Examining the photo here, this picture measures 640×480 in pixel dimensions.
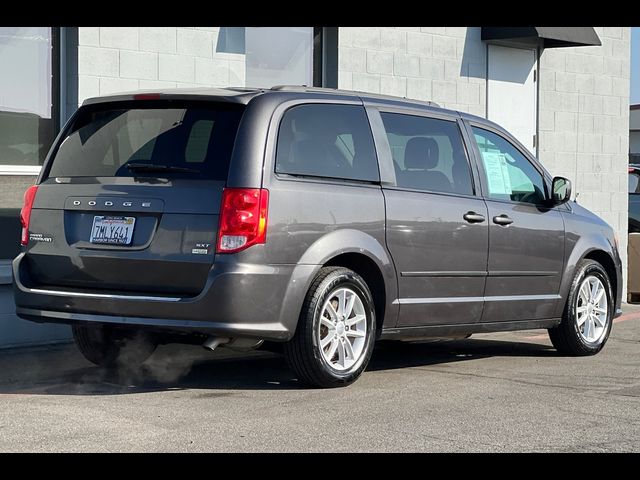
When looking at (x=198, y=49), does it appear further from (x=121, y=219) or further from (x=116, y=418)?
(x=116, y=418)

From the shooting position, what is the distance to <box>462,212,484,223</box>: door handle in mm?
8438

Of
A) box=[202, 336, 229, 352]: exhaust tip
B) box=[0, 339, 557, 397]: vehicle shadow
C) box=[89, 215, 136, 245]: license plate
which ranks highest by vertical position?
box=[89, 215, 136, 245]: license plate

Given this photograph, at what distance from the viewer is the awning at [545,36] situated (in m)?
13.7

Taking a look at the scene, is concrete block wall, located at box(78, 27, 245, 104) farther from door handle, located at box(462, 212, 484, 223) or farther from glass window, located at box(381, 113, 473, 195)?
door handle, located at box(462, 212, 484, 223)

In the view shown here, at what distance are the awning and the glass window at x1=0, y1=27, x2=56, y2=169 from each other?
17.9ft

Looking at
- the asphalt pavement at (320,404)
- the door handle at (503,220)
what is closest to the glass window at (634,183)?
the asphalt pavement at (320,404)

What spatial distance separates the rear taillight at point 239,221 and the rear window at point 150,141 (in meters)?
0.17

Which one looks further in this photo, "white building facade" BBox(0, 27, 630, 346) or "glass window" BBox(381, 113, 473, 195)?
"white building facade" BBox(0, 27, 630, 346)

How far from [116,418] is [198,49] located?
5115mm

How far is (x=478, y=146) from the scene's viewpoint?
888 cm

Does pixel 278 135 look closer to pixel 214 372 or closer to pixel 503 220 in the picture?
pixel 214 372

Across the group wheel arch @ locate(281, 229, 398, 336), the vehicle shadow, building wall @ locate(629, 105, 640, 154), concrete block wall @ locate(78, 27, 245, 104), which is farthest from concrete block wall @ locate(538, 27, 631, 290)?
building wall @ locate(629, 105, 640, 154)

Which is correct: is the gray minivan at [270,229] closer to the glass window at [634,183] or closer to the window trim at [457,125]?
the window trim at [457,125]
